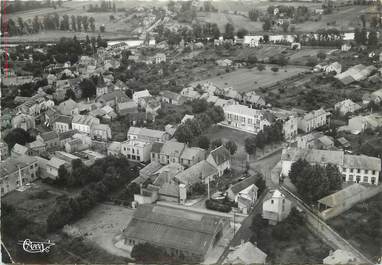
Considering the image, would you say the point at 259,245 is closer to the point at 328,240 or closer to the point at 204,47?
the point at 328,240

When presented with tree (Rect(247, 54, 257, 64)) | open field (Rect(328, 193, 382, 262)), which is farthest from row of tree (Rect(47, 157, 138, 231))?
tree (Rect(247, 54, 257, 64))

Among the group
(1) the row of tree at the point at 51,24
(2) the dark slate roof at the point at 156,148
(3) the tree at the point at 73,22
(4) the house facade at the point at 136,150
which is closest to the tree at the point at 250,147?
(2) the dark slate roof at the point at 156,148

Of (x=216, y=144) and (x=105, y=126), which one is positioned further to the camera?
(x=105, y=126)

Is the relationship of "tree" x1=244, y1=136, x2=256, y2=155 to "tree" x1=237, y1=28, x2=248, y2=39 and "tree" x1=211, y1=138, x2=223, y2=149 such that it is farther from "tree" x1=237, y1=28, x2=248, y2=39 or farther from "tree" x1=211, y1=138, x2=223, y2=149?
"tree" x1=237, y1=28, x2=248, y2=39

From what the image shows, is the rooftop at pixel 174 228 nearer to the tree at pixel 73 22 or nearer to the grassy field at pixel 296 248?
the grassy field at pixel 296 248

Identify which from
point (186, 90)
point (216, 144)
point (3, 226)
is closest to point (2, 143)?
point (3, 226)

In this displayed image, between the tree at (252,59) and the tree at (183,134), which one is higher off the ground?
the tree at (252,59)
